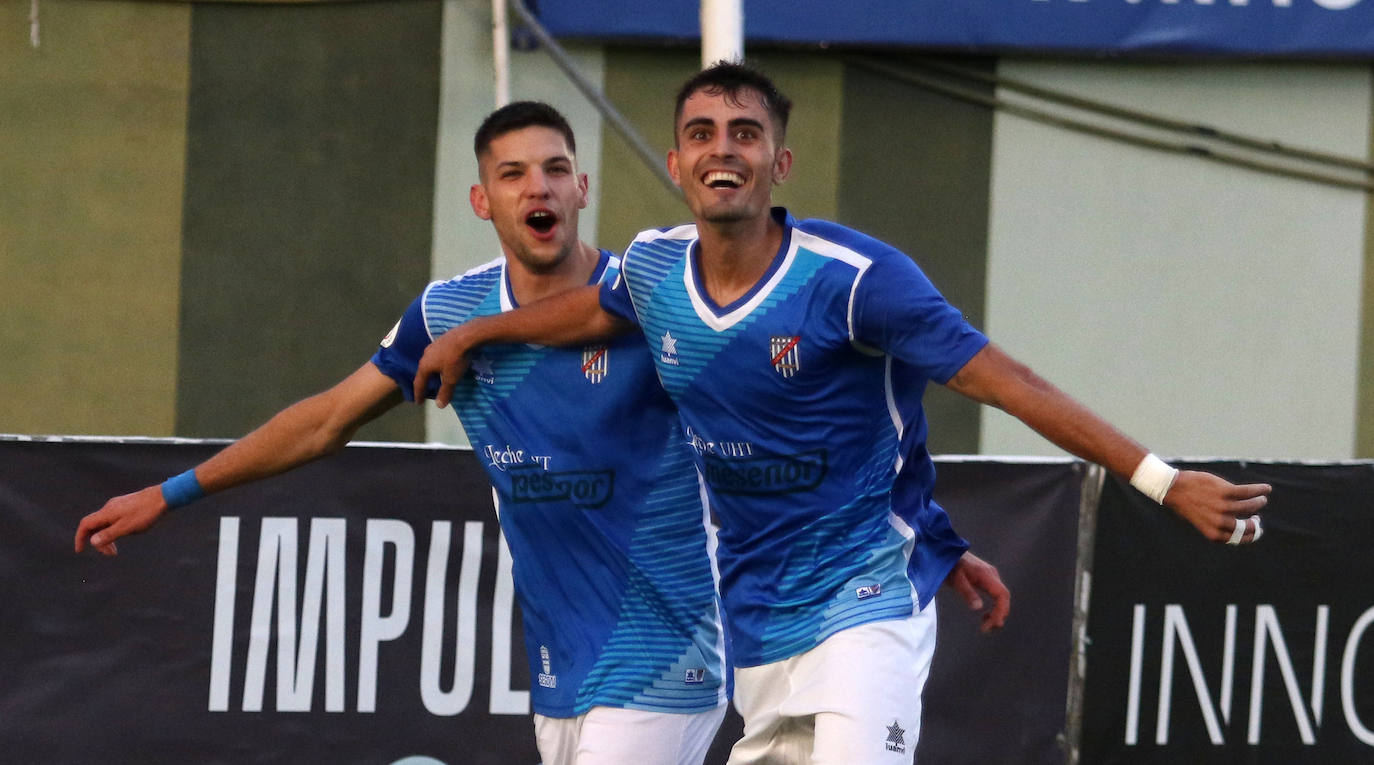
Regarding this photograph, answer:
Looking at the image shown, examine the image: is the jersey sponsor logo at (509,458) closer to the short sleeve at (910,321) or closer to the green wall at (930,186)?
the short sleeve at (910,321)

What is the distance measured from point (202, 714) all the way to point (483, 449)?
2.24 meters

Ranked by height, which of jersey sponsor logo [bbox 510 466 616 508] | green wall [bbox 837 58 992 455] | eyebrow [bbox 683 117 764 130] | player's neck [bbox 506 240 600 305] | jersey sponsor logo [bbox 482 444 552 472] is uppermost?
green wall [bbox 837 58 992 455]

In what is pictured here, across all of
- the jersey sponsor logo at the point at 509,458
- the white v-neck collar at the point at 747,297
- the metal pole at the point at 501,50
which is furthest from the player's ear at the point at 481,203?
the metal pole at the point at 501,50

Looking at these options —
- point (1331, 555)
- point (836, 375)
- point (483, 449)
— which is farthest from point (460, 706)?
point (1331, 555)

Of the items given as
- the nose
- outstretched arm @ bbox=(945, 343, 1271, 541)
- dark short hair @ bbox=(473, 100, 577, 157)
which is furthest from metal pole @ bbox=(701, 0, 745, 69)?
outstretched arm @ bbox=(945, 343, 1271, 541)

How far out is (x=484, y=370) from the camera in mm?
4750

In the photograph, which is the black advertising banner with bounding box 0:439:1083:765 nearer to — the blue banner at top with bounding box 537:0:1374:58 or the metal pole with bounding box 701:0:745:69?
the metal pole with bounding box 701:0:745:69

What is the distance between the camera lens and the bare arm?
4.55 m

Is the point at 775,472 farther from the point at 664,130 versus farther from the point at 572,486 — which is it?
the point at 664,130

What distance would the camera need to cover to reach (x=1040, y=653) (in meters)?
6.67

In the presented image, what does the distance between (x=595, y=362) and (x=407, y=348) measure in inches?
25.8

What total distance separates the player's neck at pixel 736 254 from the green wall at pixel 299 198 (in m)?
Result: 6.11

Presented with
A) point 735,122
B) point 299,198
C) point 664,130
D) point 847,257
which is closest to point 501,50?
point 664,130

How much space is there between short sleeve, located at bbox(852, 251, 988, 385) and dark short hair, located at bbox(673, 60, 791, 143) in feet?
1.85
